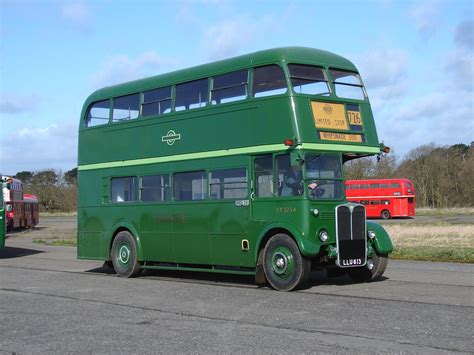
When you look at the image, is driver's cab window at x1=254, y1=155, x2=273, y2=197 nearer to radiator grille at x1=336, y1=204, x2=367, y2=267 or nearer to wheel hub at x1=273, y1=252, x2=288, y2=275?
wheel hub at x1=273, y1=252, x2=288, y2=275

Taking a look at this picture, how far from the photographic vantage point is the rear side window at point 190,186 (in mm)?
14336

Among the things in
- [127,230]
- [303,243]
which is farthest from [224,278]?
[303,243]

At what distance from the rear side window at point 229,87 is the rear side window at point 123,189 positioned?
348cm

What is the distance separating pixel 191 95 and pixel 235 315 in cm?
619

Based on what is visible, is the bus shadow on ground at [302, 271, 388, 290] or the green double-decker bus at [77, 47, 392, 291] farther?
the bus shadow on ground at [302, 271, 388, 290]

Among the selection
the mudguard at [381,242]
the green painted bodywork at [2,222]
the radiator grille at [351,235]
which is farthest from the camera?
the green painted bodywork at [2,222]

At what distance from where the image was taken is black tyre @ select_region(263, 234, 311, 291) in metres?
12.1

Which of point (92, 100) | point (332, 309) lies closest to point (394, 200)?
point (92, 100)

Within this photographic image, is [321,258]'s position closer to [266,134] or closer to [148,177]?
[266,134]

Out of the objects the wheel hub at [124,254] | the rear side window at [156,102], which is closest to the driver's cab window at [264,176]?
the rear side window at [156,102]

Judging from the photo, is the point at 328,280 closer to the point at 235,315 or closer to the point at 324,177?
the point at 324,177

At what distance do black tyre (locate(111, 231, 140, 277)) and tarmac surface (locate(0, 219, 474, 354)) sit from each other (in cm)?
40

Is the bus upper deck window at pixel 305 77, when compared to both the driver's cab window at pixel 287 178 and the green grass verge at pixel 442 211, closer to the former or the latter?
the driver's cab window at pixel 287 178

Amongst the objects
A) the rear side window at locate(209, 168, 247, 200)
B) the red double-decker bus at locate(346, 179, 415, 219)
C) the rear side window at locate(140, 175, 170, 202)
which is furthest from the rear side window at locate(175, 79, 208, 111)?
the red double-decker bus at locate(346, 179, 415, 219)
